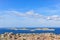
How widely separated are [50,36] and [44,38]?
86cm

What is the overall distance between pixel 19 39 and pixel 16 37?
2.13ft

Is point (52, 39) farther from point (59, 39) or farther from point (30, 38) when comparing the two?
point (30, 38)

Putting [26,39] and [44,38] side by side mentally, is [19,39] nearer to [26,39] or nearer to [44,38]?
[26,39]

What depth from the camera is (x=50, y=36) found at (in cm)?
2369

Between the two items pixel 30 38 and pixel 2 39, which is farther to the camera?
pixel 30 38

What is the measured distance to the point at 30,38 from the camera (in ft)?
78.6

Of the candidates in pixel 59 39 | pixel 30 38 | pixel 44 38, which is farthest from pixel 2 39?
pixel 59 39

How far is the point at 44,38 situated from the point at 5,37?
17.0 feet

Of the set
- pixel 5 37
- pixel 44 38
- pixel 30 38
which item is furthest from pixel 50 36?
pixel 5 37

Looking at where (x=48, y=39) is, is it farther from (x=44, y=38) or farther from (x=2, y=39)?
(x=2, y=39)

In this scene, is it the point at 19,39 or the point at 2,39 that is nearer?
the point at 2,39

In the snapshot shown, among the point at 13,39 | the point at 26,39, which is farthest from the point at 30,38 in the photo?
the point at 13,39

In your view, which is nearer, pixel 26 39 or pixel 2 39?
pixel 2 39

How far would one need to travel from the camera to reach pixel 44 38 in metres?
23.5
